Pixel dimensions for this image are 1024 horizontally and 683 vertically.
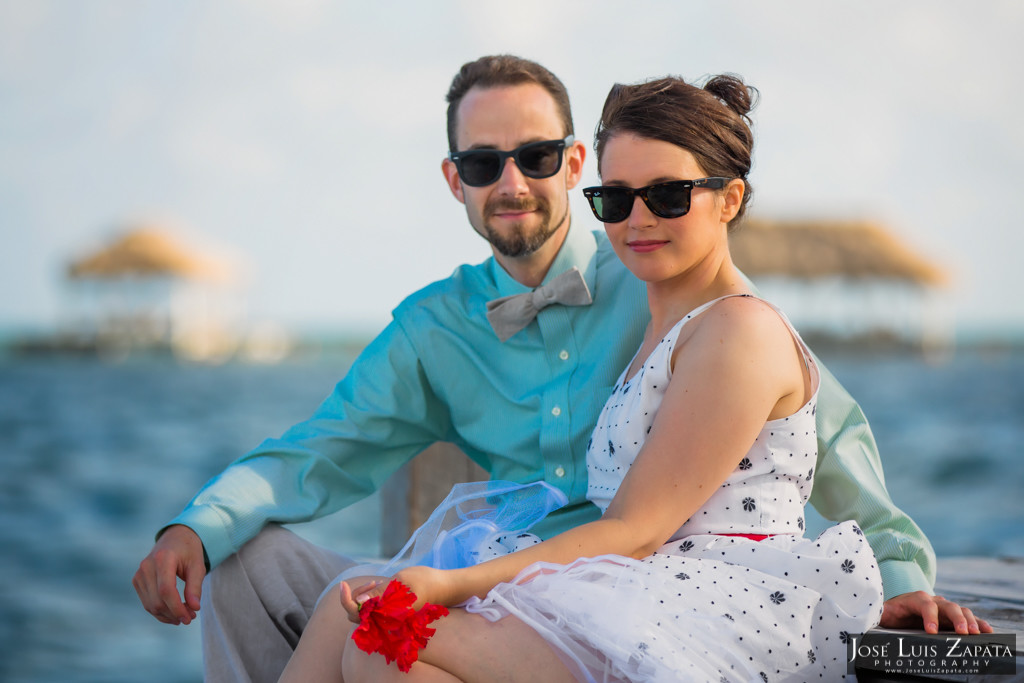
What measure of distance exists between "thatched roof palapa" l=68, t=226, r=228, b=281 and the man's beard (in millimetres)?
37709

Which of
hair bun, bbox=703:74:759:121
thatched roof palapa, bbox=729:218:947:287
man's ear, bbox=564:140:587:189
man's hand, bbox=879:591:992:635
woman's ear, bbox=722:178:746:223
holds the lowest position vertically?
thatched roof palapa, bbox=729:218:947:287

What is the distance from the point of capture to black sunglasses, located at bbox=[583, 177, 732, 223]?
1953mm

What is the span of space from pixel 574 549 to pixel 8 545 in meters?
13.6

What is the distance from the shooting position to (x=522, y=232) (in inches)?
108

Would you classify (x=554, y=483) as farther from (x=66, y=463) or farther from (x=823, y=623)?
(x=66, y=463)

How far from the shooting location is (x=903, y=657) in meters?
1.88

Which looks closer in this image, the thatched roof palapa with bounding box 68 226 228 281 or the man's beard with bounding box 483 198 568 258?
the man's beard with bounding box 483 198 568 258

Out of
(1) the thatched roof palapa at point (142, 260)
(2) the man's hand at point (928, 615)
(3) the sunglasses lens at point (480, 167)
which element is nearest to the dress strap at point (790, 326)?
(2) the man's hand at point (928, 615)

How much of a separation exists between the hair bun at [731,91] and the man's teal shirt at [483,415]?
682mm

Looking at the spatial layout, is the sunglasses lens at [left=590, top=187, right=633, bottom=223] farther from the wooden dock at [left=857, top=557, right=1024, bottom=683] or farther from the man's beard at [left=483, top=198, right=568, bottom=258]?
the wooden dock at [left=857, top=557, right=1024, bottom=683]

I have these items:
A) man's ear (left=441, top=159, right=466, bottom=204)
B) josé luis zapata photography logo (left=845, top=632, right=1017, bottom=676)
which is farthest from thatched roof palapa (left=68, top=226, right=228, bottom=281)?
josé luis zapata photography logo (left=845, top=632, right=1017, bottom=676)

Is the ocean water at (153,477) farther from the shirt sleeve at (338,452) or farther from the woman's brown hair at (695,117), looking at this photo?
the woman's brown hair at (695,117)

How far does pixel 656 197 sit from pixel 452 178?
1207mm

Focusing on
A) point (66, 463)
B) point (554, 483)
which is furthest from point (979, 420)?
point (554, 483)
